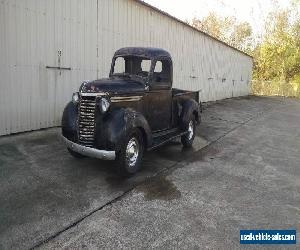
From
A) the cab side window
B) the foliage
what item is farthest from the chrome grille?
the foliage

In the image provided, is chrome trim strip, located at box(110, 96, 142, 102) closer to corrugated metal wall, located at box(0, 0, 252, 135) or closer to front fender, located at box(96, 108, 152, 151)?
front fender, located at box(96, 108, 152, 151)

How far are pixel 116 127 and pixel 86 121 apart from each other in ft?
2.12

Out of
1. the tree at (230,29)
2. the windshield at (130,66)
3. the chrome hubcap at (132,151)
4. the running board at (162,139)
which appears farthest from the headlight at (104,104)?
the tree at (230,29)

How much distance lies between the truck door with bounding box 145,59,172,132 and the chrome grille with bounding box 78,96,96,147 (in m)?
1.37

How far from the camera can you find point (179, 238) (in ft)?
13.9

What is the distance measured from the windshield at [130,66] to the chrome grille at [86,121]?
1.53 metres

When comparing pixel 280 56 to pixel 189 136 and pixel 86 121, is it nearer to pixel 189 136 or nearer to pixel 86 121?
pixel 189 136

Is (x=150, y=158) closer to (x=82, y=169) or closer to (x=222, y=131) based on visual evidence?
(x=82, y=169)

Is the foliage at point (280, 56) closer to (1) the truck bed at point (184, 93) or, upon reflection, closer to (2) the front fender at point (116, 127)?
(1) the truck bed at point (184, 93)

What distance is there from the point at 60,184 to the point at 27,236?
175cm

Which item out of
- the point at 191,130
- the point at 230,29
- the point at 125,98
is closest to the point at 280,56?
the point at 230,29

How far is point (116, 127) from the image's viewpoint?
5.86 meters

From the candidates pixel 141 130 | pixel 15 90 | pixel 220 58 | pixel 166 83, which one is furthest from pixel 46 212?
pixel 220 58

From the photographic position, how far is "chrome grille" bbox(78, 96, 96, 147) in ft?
19.9
